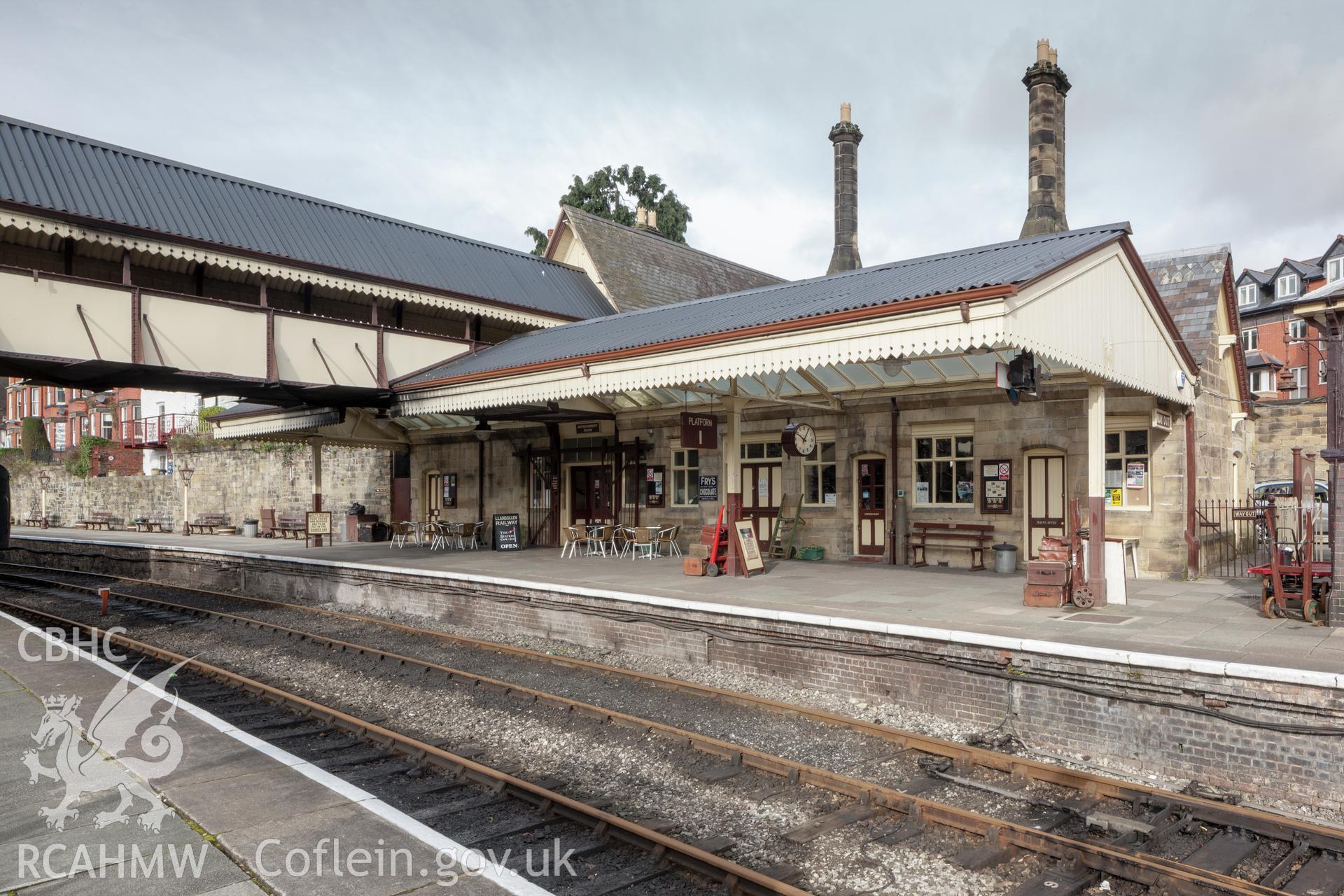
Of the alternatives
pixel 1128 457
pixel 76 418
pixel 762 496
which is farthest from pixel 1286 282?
pixel 76 418

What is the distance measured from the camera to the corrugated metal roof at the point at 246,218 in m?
14.3

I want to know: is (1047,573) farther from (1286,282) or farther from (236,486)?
(1286,282)

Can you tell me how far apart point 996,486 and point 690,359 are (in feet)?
19.5

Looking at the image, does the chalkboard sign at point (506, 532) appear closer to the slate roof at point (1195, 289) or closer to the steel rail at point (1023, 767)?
the steel rail at point (1023, 767)

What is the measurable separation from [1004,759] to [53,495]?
174 feet

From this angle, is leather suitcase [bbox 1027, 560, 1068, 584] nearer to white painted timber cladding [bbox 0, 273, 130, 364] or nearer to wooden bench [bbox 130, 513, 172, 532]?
white painted timber cladding [bbox 0, 273, 130, 364]

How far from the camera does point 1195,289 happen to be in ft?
49.1

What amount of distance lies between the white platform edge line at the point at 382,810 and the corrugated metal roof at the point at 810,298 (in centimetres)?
729

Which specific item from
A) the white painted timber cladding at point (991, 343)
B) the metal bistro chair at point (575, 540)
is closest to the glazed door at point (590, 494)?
the metal bistro chair at point (575, 540)

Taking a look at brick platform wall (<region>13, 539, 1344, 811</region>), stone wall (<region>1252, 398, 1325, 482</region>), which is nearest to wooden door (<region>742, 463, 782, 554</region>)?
brick platform wall (<region>13, 539, 1344, 811</region>)

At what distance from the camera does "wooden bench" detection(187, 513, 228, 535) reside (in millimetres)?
33844

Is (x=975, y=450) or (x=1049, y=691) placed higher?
(x=975, y=450)

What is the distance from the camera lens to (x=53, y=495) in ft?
149

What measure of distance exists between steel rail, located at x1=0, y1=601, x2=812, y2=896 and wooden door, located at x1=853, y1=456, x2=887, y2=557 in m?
10.1
